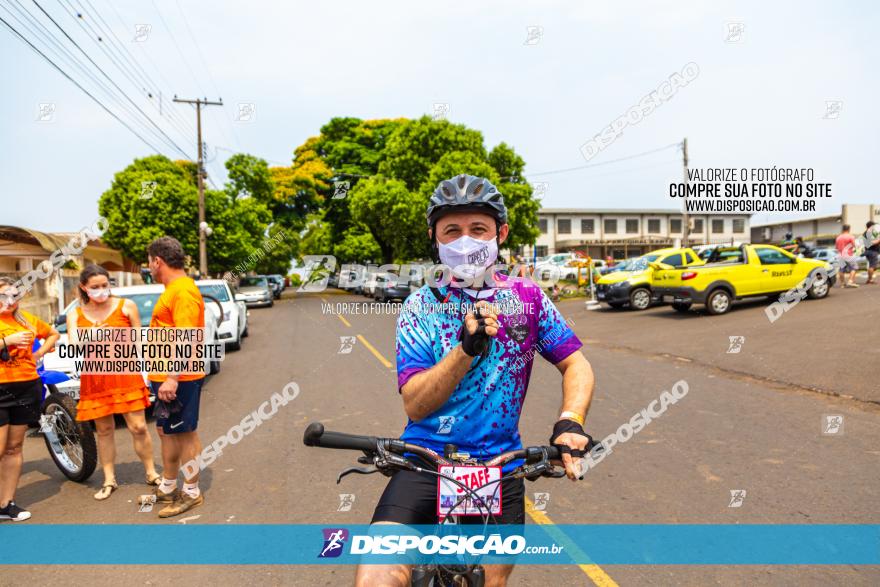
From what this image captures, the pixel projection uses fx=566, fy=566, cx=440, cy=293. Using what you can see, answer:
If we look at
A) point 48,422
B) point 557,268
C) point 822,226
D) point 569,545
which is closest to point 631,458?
point 569,545

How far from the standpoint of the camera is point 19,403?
4582 mm

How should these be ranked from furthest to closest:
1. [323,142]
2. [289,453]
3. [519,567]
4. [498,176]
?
[323,142]
[498,176]
[289,453]
[519,567]

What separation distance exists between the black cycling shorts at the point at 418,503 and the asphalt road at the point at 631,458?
68.3 inches

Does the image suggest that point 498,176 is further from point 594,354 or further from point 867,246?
point 594,354

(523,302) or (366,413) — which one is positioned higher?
(523,302)

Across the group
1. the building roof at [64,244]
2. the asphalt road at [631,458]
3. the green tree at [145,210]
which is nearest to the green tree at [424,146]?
the green tree at [145,210]

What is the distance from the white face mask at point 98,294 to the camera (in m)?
5.05

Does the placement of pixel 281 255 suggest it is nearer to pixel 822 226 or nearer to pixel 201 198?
pixel 201 198

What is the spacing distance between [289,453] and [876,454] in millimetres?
5693

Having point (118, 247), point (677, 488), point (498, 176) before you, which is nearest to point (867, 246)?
point (498, 176)

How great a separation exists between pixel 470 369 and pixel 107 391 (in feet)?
14.3

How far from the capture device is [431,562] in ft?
5.75

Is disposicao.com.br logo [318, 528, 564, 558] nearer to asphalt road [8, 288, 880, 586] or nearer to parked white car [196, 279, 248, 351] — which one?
asphalt road [8, 288, 880, 586]

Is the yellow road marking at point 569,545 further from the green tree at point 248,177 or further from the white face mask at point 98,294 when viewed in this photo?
the green tree at point 248,177
